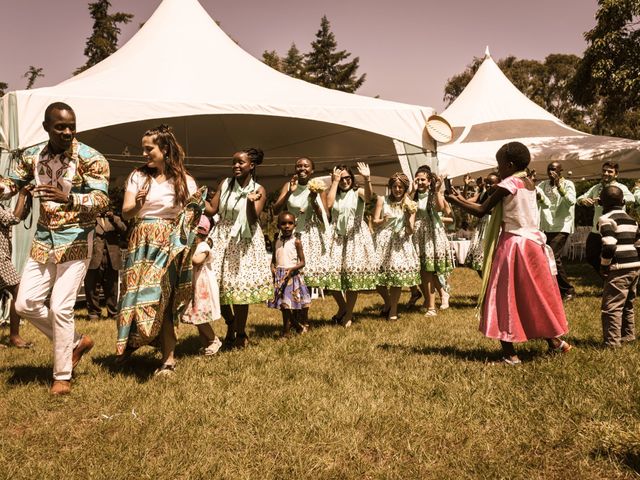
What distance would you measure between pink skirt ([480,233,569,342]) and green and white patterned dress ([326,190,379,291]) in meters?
2.79

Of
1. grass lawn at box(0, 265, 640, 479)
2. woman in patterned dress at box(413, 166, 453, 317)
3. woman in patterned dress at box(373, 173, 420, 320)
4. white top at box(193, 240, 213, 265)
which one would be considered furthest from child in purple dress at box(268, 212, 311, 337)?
woman in patterned dress at box(413, 166, 453, 317)

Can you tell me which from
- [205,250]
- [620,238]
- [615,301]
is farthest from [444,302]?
[205,250]

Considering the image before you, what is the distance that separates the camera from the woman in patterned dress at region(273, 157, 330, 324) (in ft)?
22.1

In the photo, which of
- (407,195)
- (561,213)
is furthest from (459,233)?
(407,195)

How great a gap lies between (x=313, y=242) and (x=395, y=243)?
138 cm

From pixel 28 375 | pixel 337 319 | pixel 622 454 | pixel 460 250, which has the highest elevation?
pixel 622 454

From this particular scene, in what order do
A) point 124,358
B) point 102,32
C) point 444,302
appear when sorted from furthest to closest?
point 102,32
point 444,302
point 124,358

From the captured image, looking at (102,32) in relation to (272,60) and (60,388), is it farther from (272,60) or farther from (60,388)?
(60,388)

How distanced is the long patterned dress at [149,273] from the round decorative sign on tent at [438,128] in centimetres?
550

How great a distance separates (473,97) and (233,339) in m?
16.4

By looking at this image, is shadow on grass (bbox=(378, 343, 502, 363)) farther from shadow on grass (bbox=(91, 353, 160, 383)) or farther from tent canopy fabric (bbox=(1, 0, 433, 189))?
tent canopy fabric (bbox=(1, 0, 433, 189))

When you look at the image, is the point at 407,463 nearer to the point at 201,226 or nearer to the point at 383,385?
the point at 383,385

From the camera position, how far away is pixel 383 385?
3984mm

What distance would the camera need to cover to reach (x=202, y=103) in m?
8.66
